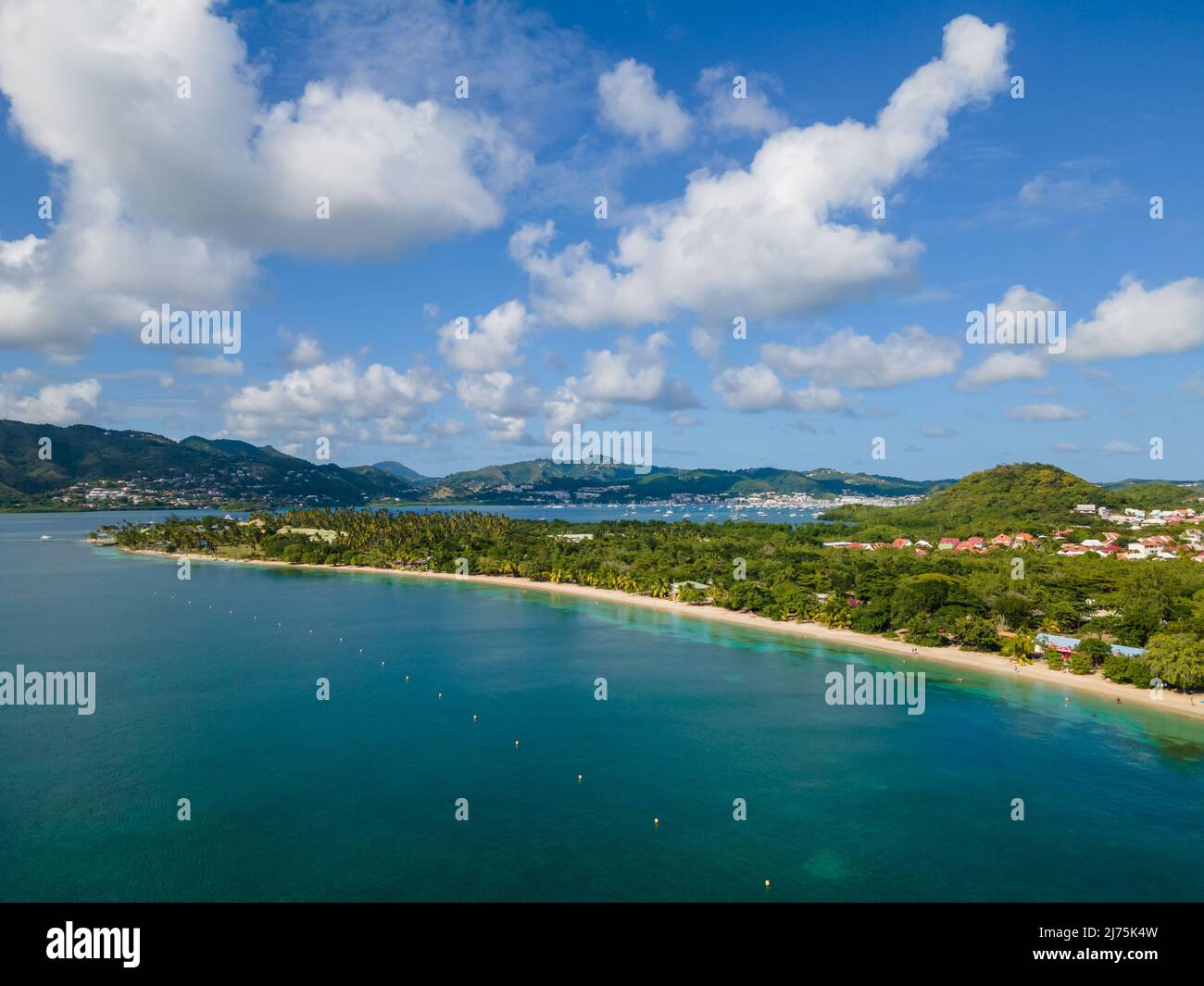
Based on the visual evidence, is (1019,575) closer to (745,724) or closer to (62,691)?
(745,724)

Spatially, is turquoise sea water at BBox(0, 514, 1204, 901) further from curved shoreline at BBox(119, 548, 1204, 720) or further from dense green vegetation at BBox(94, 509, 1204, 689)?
dense green vegetation at BBox(94, 509, 1204, 689)

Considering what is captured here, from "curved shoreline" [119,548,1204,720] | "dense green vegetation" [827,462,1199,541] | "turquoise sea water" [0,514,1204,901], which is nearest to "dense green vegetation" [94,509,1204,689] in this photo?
"curved shoreline" [119,548,1204,720]

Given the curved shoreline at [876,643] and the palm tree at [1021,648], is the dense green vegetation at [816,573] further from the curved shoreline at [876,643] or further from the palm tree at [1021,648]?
the curved shoreline at [876,643]

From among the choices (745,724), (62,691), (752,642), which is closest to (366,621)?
(62,691)

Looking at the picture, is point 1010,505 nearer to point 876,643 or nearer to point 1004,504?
point 1004,504

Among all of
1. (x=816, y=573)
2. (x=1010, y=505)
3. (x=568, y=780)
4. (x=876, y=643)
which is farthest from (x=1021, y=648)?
(x=1010, y=505)

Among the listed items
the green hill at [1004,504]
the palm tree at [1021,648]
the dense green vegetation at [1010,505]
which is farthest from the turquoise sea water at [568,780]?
the green hill at [1004,504]
